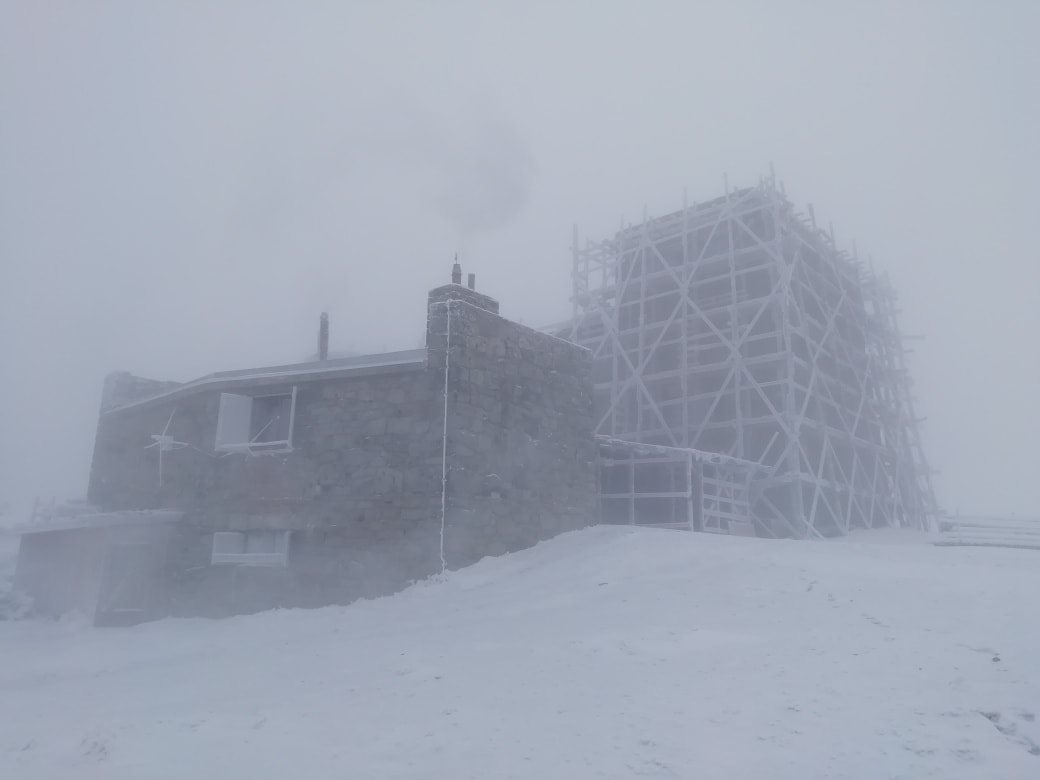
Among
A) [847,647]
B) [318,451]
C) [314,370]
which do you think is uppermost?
[314,370]

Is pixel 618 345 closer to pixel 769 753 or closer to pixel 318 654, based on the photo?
pixel 318 654

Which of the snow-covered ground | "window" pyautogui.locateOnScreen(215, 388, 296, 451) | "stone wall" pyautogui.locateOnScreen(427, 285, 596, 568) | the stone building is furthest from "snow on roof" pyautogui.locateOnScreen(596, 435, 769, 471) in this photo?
"window" pyautogui.locateOnScreen(215, 388, 296, 451)

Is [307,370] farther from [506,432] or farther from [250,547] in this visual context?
[506,432]

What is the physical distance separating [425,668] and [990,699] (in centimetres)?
496

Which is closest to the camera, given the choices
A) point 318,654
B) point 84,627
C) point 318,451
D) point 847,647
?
point 847,647

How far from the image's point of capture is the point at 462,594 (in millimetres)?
11609

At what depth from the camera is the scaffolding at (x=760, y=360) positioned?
22984mm

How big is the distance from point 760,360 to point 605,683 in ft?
56.7

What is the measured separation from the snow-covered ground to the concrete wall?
117 centimetres

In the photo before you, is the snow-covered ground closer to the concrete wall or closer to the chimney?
the concrete wall

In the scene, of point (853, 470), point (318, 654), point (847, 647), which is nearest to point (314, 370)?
point (318, 654)

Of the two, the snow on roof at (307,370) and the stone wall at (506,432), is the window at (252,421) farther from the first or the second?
the stone wall at (506,432)

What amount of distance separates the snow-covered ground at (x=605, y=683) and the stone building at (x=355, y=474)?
4.58 ft

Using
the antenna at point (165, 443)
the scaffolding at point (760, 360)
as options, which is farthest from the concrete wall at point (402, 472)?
the scaffolding at point (760, 360)
